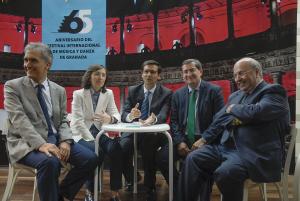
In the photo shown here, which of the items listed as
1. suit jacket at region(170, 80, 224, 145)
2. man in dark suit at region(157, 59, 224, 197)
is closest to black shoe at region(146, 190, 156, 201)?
man in dark suit at region(157, 59, 224, 197)

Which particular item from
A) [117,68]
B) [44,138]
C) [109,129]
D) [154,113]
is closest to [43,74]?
[44,138]

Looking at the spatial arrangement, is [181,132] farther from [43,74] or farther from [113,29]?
[113,29]

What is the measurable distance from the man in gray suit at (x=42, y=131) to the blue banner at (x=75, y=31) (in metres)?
1.87

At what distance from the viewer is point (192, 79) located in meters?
3.19

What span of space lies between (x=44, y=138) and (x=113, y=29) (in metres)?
2.32

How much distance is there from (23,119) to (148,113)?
129 centimetres

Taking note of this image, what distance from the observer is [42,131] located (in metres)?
2.57

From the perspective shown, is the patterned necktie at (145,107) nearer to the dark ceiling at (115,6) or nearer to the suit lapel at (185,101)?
the suit lapel at (185,101)

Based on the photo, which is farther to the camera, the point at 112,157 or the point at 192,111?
the point at 192,111

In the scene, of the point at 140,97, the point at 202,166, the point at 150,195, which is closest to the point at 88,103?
the point at 140,97

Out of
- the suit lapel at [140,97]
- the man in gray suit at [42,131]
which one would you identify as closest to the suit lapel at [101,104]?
the suit lapel at [140,97]

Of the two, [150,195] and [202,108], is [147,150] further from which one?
[202,108]

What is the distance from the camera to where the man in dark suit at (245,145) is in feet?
7.61

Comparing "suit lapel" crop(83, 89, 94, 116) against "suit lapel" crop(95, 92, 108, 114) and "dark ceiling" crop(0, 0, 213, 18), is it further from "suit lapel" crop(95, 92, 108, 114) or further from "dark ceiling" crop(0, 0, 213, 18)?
"dark ceiling" crop(0, 0, 213, 18)
